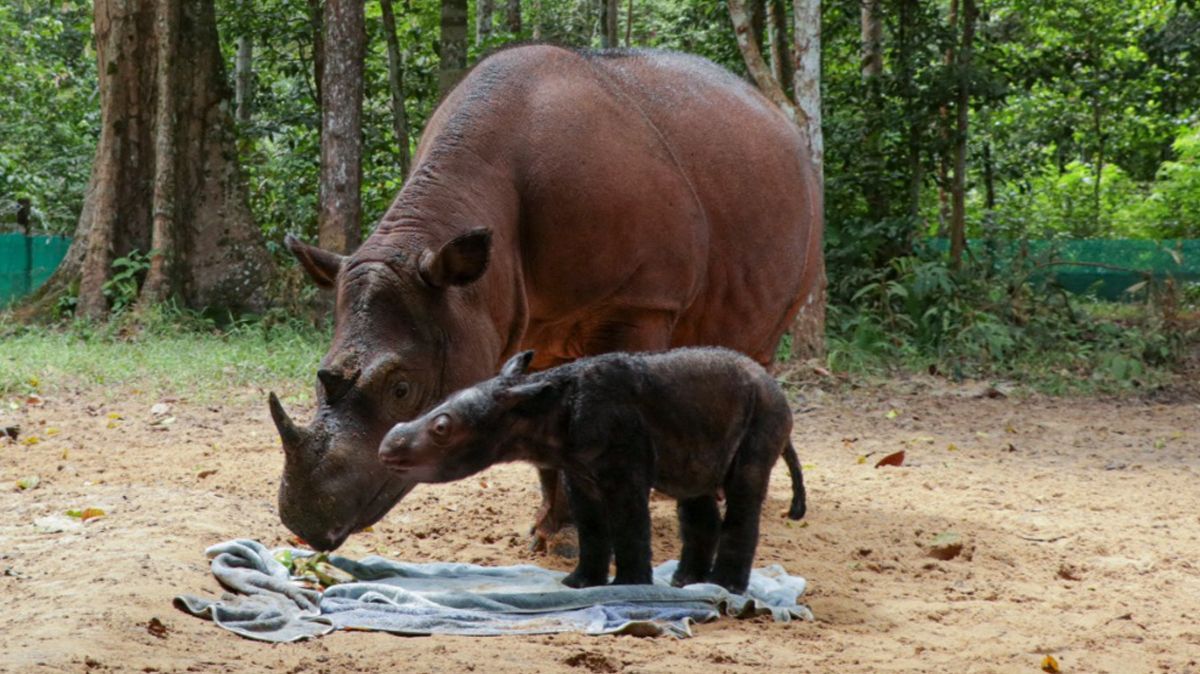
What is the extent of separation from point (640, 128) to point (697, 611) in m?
2.47

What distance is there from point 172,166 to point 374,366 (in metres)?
11.0

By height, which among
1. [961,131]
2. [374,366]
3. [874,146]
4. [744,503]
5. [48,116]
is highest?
[48,116]

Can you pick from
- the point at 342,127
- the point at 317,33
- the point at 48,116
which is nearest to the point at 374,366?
the point at 342,127

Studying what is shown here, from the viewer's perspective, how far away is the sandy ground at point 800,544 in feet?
13.2

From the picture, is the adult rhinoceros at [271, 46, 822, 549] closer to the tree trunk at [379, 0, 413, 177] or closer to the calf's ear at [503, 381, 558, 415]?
the calf's ear at [503, 381, 558, 415]

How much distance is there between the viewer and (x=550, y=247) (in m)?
5.67

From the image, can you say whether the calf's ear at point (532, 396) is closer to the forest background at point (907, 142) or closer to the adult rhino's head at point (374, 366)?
the adult rhino's head at point (374, 366)

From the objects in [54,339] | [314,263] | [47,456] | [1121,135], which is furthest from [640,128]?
[1121,135]

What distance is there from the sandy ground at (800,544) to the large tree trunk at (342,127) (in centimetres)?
370

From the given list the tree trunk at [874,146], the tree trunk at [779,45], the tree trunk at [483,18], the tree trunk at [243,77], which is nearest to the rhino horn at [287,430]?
the tree trunk at [779,45]

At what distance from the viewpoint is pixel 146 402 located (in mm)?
9781

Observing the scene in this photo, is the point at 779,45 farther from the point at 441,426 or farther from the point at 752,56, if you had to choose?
the point at 441,426

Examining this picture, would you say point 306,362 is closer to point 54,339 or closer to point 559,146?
point 54,339

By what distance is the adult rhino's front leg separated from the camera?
5.84m
